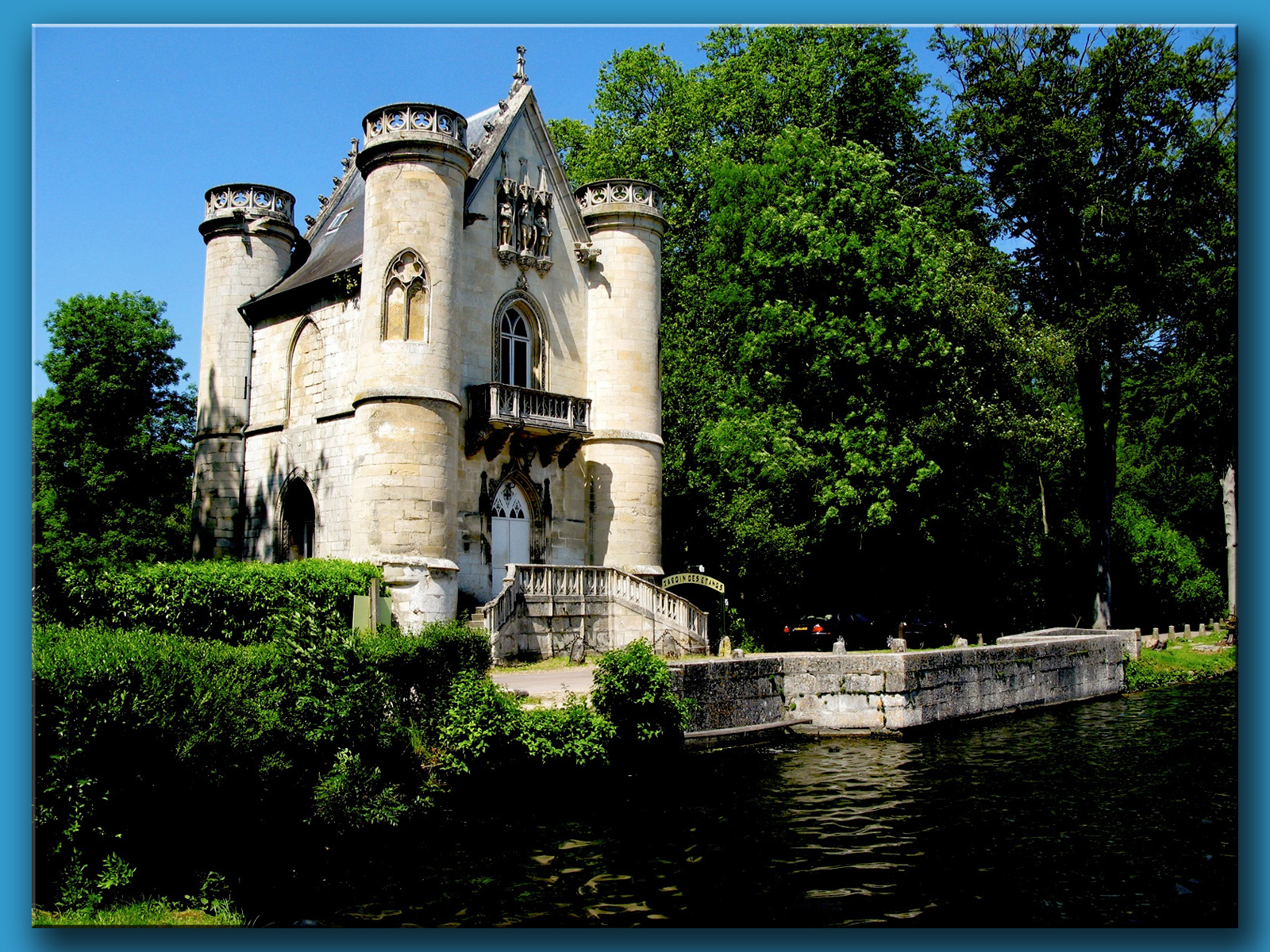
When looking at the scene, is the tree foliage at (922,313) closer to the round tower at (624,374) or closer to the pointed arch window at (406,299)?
the round tower at (624,374)

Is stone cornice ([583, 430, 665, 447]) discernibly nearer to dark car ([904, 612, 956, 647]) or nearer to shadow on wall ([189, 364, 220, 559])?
shadow on wall ([189, 364, 220, 559])

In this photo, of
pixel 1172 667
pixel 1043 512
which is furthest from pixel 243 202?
pixel 1043 512

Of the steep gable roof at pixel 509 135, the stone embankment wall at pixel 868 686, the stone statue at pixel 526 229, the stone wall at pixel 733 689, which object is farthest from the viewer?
the stone statue at pixel 526 229

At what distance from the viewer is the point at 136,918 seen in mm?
7664

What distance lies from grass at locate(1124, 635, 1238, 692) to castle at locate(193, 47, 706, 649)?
517 inches

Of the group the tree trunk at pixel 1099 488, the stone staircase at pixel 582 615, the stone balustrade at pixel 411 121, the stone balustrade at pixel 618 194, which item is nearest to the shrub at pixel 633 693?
the stone staircase at pixel 582 615

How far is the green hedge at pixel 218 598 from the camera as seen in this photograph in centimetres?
1504

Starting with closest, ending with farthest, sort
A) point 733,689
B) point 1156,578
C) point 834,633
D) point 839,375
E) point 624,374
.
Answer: point 733,689 → point 624,374 → point 834,633 → point 839,375 → point 1156,578

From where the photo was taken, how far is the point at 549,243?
914 inches

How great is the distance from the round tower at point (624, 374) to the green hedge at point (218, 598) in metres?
7.96

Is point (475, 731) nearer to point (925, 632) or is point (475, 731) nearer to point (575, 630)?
point (575, 630)

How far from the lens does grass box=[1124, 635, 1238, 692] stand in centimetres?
2616

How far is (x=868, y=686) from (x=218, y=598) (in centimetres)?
1100

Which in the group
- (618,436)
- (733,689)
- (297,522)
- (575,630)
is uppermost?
(618,436)
